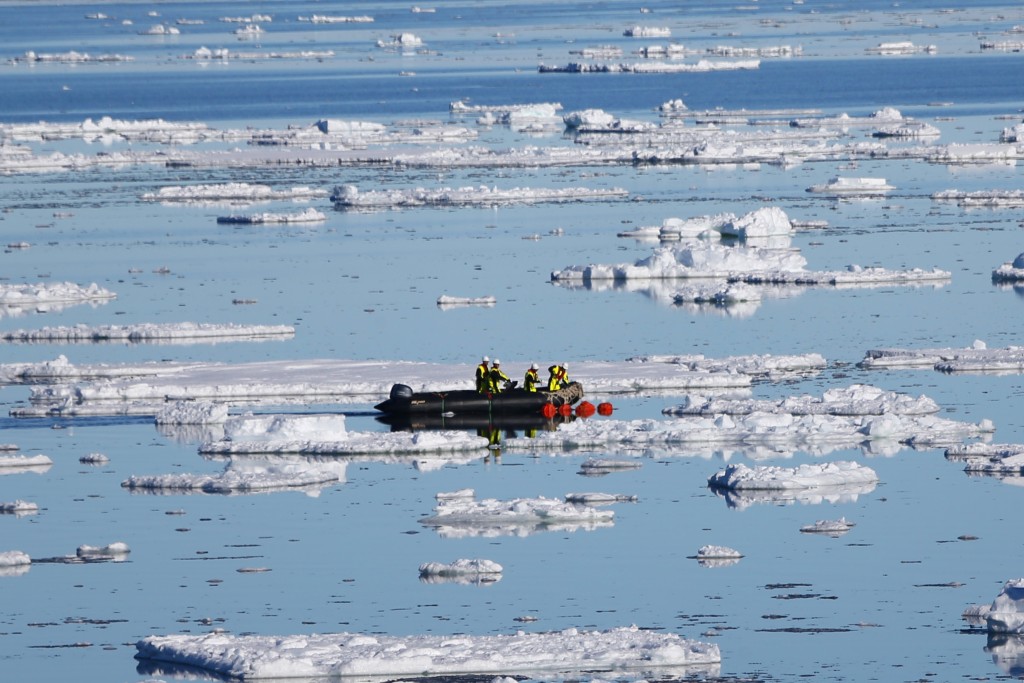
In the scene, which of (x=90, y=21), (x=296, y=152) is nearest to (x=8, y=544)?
(x=296, y=152)

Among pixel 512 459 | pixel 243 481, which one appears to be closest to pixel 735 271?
pixel 512 459

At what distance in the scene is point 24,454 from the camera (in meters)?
20.3

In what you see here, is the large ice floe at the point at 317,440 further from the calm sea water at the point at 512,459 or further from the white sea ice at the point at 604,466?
the white sea ice at the point at 604,466

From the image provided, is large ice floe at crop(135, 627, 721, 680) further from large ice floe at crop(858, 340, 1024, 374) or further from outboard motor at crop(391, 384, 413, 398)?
large ice floe at crop(858, 340, 1024, 374)

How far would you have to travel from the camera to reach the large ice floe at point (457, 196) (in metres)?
42.0

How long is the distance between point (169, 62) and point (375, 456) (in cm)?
8451

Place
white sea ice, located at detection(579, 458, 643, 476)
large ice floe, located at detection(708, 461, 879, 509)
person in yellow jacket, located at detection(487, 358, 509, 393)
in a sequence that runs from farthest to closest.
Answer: person in yellow jacket, located at detection(487, 358, 509, 393) → white sea ice, located at detection(579, 458, 643, 476) → large ice floe, located at detection(708, 461, 879, 509)

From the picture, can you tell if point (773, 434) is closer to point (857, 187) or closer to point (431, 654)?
point (431, 654)

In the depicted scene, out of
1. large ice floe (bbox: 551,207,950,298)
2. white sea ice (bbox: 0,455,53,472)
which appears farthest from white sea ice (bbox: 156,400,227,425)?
large ice floe (bbox: 551,207,950,298)

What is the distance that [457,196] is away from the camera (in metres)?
42.8

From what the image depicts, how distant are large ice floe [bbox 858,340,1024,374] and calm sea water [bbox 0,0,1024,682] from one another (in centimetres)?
42

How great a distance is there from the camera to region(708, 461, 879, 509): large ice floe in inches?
698

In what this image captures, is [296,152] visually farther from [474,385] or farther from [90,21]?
[90,21]

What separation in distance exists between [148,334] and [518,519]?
11.2 metres
